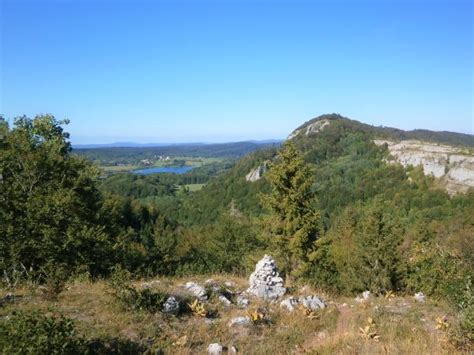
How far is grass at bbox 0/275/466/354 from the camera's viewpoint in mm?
6980

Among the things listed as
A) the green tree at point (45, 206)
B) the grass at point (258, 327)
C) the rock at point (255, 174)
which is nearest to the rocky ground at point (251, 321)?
the grass at point (258, 327)

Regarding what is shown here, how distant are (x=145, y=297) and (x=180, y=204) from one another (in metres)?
128

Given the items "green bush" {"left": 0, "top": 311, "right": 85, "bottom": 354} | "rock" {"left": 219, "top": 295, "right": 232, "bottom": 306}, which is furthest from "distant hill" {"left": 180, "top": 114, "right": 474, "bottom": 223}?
"green bush" {"left": 0, "top": 311, "right": 85, "bottom": 354}

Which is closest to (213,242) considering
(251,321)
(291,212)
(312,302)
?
(291,212)

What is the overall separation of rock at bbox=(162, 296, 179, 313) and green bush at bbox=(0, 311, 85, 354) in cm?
297

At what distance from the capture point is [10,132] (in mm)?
18625

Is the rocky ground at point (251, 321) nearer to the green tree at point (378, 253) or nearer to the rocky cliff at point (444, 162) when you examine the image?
the green tree at point (378, 253)

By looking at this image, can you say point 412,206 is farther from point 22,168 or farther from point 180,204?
point 22,168

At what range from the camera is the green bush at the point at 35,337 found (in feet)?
16.4

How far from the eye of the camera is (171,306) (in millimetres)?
8609

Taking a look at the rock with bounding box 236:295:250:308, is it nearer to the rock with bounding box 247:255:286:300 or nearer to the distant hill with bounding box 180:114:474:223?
the rock with bounding box 247:255:286:300

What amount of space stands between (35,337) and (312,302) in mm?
7040

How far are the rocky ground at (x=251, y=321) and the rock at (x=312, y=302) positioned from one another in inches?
1.4

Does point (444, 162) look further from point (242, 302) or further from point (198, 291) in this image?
point (198, 291)
